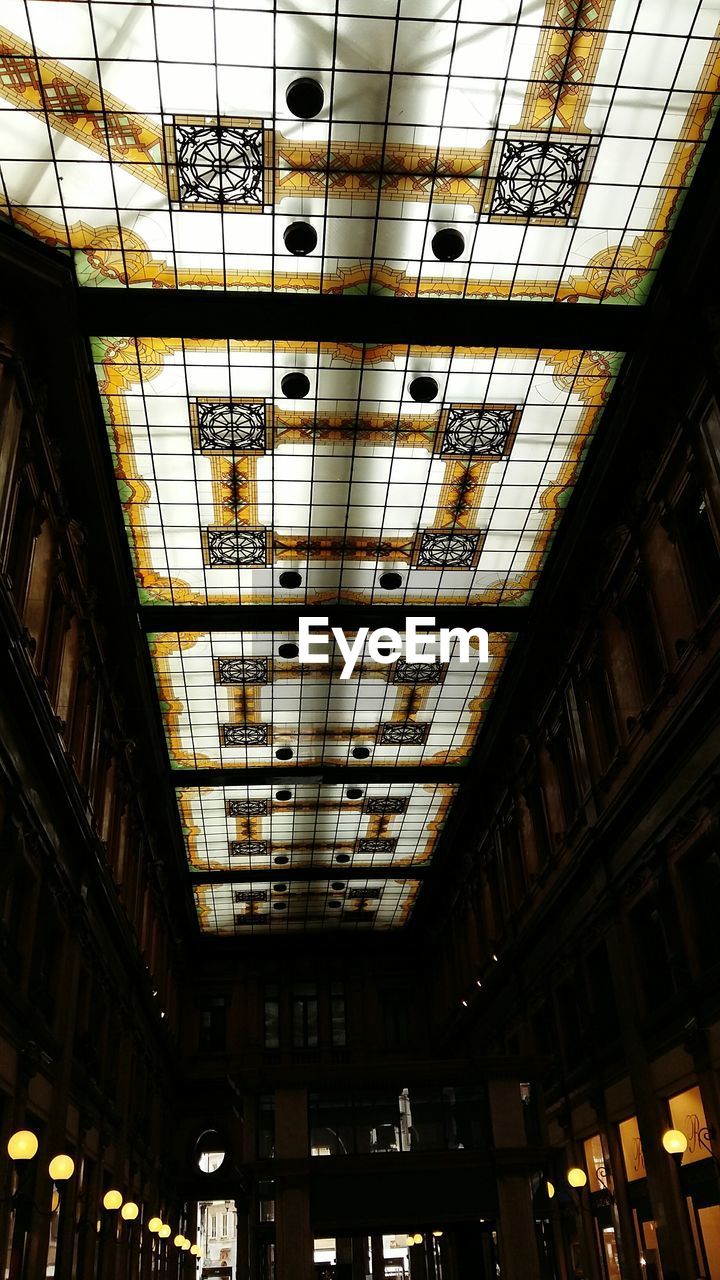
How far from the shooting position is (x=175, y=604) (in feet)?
60.2

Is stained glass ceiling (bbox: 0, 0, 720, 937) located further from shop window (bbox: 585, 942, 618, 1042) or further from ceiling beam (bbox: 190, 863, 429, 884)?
ceiling beam (bbox: 190, 863, 429, 884)

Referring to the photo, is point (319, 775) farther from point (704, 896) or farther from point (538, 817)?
point (704, 896)

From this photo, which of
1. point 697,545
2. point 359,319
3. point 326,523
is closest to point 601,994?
point 697,545

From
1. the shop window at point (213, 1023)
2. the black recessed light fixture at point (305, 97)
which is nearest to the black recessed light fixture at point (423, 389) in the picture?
the black recessed light fixture at point (305, 97)

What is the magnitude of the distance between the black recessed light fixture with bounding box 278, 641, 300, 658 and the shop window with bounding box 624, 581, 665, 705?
678 cm

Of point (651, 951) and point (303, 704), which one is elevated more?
point (303, 704)

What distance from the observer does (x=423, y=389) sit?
46.9ft

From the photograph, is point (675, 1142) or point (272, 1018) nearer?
point (675, 1142)

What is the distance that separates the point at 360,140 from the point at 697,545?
6.79 m

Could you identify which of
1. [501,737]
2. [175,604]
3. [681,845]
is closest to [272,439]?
[175,604]

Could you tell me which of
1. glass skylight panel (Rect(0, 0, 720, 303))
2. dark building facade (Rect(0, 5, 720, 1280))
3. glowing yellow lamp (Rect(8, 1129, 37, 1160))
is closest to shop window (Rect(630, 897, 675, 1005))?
dark building facade (Rect(0, 5, 720, 1280))

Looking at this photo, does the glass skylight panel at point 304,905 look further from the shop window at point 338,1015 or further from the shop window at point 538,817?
the shop window at point 538,817

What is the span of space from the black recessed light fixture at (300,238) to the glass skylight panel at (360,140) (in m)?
0.06

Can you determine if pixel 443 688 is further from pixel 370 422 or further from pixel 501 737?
pixel 370 422
